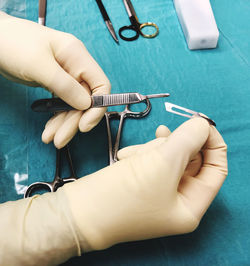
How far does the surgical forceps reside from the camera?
81 cm

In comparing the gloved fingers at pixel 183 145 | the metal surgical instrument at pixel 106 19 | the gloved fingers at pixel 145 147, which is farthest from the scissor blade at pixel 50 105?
the metal surgical instrument at pixel 106 19

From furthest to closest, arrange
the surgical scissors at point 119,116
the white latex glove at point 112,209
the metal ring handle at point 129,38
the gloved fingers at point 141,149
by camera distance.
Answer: the metal ring handle at point 129,38
the surgical scissors at point 119,116
the gloved fingers at point 141,149
the white latex glove at point 112,209

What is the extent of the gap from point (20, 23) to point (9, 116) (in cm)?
32

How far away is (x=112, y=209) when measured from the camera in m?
0.65

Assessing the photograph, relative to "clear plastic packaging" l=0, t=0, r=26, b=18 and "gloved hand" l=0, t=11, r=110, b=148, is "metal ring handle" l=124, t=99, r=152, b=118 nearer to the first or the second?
"gloved hand" l=0, t=11, r=110, b=148

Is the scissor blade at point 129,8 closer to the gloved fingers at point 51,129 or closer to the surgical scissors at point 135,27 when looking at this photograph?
the surgical scissors at point 135,27

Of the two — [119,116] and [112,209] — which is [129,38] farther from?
[112,209]

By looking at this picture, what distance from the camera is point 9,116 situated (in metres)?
0.99

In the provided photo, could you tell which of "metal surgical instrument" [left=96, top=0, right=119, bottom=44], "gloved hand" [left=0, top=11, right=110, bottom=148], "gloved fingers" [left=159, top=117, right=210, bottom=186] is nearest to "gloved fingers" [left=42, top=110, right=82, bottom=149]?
"gloved hand" [left=0, top=11, right=110, bottom=148]

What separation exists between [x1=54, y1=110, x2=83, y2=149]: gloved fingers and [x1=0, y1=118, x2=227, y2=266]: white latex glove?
159mm

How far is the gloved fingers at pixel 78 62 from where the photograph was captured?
0.84 m

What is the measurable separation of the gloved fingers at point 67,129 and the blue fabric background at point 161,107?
13 cm

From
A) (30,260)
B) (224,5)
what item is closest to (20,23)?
(30,260)

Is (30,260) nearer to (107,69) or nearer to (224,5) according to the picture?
(107,69)
